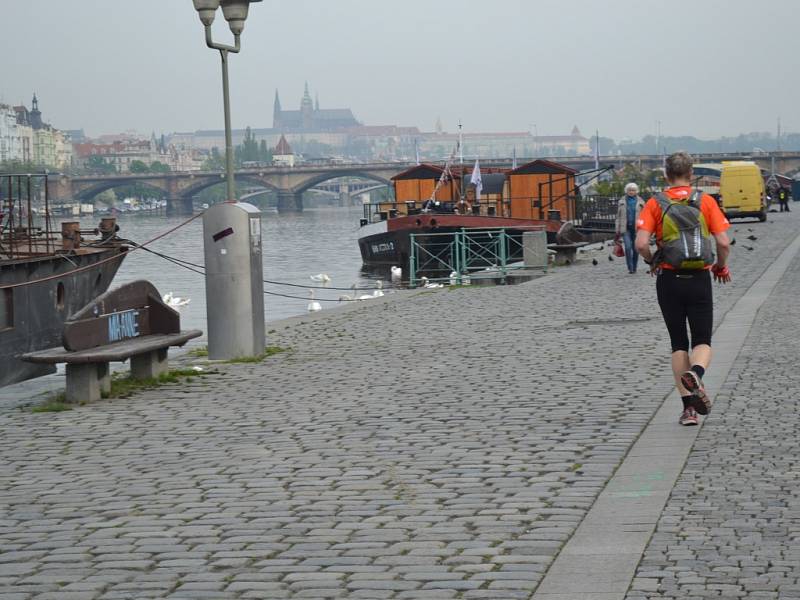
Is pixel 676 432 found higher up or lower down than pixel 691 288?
lower down

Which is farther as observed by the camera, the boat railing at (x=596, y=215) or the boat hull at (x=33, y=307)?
the boat railing at (x=596, y=215)

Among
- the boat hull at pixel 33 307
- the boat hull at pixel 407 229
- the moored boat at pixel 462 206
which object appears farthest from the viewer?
the moored boat at pixel 462 206

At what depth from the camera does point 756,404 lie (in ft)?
27.7

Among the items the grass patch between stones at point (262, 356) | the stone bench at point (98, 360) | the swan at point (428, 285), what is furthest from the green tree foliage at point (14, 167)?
the stone bench at point (98, 360)

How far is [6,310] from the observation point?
60.2 feet

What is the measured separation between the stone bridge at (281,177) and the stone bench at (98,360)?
114379 millimetres

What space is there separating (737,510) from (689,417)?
6.92ft

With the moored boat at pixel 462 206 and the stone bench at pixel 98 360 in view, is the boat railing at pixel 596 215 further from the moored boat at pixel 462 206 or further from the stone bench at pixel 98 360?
the stone bench at pixel 98 360

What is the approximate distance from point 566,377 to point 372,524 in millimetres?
4700

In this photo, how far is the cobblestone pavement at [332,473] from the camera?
509 cm

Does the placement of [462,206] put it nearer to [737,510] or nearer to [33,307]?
[33,307]

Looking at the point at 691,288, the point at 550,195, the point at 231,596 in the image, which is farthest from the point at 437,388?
the point at 550,195

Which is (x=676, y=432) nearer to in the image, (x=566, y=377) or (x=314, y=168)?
(x=566, y=377)

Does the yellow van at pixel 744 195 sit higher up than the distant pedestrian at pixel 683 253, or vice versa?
the distant pedestrian at pixel 683 253
